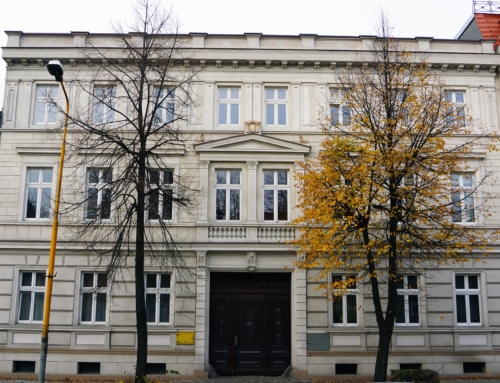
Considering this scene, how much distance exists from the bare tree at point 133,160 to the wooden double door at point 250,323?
241cm

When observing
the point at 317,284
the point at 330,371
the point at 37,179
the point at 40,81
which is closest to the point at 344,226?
the point at 317,284

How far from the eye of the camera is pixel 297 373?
1886 cm

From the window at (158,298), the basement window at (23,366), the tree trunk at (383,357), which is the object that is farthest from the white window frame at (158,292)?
the tree trunk at (383,357)

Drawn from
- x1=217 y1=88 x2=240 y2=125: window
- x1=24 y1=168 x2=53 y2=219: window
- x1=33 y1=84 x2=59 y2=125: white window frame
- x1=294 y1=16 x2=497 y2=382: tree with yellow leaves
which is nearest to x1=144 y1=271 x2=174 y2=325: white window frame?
x1=24 y1=168 x2=53 y2=219: window

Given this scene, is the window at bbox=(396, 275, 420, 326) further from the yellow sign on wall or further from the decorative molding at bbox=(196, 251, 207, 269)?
the yellow sign on wall

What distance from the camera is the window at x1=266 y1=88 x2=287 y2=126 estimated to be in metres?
21.1

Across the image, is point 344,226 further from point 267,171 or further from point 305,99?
point 305,99

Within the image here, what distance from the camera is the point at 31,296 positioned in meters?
19.7

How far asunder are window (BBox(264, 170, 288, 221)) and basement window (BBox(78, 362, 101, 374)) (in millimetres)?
8298

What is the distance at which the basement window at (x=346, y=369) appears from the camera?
62.8 feet

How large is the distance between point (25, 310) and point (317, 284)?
11111mm

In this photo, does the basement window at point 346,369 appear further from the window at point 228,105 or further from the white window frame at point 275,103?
the window at point 228,105

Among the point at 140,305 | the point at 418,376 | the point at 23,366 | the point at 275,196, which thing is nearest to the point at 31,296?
the point at 23,366

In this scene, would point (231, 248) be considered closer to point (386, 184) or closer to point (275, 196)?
point (275, 196)
